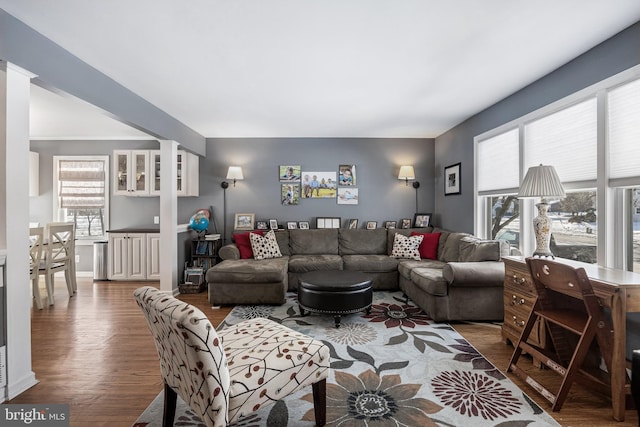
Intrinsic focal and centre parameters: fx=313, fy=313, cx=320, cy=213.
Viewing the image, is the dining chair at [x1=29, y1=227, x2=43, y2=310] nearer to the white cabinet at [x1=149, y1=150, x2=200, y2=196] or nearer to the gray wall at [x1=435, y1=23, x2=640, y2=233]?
the white cabinet at [x1=149, y1=150, x2=200, y2=196]

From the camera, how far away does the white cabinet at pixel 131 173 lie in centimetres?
529

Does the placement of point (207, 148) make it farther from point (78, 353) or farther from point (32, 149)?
point (78, 353)

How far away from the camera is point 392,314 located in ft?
11.7

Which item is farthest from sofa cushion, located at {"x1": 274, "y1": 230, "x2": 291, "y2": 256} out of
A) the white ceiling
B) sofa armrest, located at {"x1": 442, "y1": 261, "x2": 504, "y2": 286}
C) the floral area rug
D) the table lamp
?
the table lamp


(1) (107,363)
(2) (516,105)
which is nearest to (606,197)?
(2) (516,105)

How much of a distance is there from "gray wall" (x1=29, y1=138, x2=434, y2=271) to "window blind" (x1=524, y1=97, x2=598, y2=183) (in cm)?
250

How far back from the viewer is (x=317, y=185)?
562 centimetres

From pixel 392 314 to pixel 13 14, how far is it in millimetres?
4067

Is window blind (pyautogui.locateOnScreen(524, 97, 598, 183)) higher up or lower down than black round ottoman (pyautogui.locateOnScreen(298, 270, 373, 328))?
higher up

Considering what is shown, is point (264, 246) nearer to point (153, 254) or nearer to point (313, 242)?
point (313, 242)

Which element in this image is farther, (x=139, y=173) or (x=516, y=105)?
(x=139, y=173)

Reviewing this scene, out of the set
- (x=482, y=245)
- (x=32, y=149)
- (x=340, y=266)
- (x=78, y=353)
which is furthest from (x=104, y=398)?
(x=32, y=149)

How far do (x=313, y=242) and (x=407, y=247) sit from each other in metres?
1.51

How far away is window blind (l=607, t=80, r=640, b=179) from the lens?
2244mm
